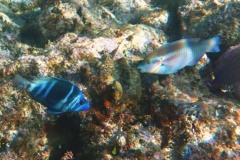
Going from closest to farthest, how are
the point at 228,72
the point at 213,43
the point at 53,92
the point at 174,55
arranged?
1. the point at 53,92
2. the point at 174,55
3. the point at 213,43
4. the point at 228,72

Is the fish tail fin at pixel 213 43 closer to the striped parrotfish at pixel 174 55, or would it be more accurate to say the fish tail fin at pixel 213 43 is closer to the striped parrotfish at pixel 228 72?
the striped parrotfish at pixel 174 55

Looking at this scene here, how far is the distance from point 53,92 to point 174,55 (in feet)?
6.15

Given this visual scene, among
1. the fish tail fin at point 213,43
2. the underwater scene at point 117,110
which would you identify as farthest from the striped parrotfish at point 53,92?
the fish tail fin at point 213,43

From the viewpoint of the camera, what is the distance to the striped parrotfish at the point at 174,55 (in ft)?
10.7

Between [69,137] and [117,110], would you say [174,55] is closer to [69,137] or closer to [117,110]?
[117,110]

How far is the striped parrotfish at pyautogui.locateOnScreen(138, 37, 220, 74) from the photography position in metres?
3.26

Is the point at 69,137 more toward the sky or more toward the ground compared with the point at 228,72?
more toward the sky

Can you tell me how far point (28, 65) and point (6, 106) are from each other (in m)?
0.68

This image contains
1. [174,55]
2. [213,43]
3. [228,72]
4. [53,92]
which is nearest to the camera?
[53,92]

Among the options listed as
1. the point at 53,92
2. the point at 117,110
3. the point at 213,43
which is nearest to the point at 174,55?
the point at 213,43

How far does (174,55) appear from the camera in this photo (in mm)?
3285

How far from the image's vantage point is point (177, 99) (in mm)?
3619

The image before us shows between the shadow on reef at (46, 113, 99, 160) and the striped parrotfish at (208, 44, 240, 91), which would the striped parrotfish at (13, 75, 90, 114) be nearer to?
the shadow on reef at (46, 113, 99, 160)

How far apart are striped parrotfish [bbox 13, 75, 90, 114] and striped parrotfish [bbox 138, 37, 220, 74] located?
147 cm
